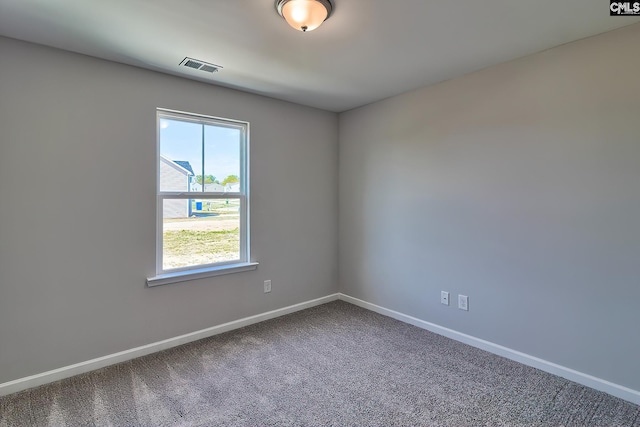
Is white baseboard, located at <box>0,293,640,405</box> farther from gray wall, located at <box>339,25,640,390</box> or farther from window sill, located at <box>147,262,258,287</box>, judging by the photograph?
window sill, located at <box>147,262,258,287</box>

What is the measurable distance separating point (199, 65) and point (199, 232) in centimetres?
146

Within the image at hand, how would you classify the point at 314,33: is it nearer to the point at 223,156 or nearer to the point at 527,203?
the point at 223,156

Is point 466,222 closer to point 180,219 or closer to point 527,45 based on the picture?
point 527,45

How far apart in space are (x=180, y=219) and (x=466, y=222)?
2.57 metres

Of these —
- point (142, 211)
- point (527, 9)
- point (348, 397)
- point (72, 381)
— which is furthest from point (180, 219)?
point (527, 9)

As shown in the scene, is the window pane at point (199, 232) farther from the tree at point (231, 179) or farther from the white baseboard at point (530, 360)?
the white baseboard at point (530, 360)

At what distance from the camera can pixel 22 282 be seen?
215 cm

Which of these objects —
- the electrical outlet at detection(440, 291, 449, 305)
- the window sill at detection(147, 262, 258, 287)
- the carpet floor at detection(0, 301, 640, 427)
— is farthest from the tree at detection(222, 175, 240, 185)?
the electrical outlet at detection(440, 291, 449, 305)

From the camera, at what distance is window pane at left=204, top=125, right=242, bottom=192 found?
10.00ft

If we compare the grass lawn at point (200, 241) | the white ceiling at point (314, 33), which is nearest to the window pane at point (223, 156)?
the grass lawn at point (200, 241)

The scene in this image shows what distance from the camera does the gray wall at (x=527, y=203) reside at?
2.05m

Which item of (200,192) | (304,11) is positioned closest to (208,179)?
(200,192)

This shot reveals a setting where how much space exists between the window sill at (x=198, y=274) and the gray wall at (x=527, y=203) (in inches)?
59.2

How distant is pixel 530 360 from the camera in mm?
2430
